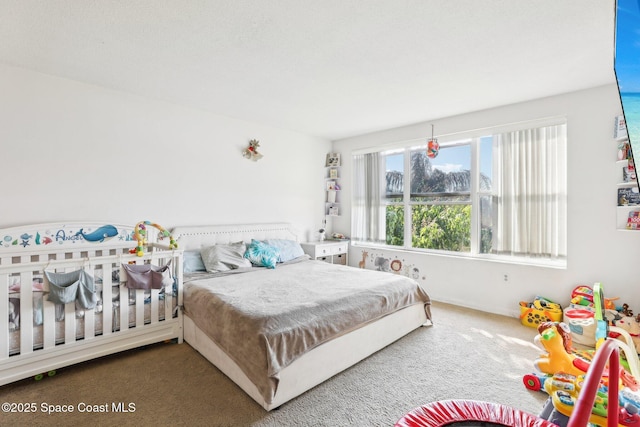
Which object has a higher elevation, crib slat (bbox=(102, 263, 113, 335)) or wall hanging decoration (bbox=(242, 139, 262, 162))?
wall hanging decoration (bbox=(242, 139, 262, 162))

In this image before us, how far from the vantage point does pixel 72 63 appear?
2486 mm

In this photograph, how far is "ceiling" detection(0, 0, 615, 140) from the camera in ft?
5.94

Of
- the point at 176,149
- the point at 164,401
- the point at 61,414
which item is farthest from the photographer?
the point at 176,149

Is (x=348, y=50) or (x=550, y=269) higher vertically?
(x=348, y=50)

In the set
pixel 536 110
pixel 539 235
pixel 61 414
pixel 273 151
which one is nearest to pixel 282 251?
pixel 273 151

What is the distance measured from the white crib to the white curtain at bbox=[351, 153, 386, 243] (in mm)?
2987

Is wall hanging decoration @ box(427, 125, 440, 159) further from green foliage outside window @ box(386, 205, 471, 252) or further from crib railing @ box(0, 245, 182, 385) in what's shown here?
crib railing @ box(0, 245, 182, 385)

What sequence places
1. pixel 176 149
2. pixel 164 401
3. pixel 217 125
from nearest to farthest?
1. pixel 164 401
2. pixel 176 149
3. pixel 217 125

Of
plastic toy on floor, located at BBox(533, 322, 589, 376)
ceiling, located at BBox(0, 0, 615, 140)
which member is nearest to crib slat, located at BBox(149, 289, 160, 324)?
ceiling, located at BBox(0, 0, 615, 140)

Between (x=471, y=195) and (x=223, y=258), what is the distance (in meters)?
3.17

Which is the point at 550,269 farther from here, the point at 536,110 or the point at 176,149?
the point at 176,149

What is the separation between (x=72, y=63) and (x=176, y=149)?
118 cm

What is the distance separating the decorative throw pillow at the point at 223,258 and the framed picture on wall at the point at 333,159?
2386 mm

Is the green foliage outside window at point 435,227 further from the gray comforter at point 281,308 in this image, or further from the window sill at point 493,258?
the gray comforter at point 281,308
